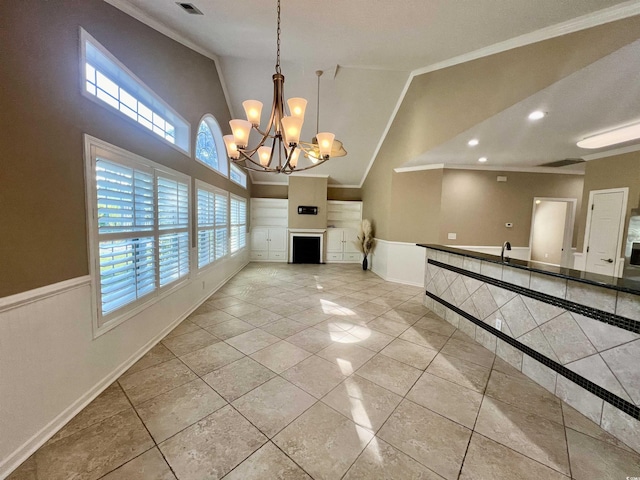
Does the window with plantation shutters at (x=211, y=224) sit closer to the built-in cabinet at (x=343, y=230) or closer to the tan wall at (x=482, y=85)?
the built-in cabinet at (x=343, y=230)

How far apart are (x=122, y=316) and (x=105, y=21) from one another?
8.34 feet

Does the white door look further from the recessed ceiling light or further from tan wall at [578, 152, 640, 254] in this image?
the recessed ceiling light

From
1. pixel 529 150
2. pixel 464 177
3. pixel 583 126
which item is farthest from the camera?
pixel 464 177

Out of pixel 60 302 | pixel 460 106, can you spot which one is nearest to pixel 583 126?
pixel 460 106

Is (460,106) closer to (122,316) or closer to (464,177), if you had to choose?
(464,177)

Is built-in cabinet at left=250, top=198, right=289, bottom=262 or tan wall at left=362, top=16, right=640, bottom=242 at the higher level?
tan wall at left=362, top=16, right=640, bottom=242

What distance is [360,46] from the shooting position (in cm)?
303

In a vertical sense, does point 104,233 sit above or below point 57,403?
above

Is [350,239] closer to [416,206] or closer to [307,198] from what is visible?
[307,198]

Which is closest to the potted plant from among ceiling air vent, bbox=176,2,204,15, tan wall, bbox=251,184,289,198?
tan wall, bbox=251,184,289,198

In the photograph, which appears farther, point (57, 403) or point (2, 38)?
point (57, 403)

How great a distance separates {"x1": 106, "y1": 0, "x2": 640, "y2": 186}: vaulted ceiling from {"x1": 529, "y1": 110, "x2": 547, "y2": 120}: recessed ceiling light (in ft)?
0.61

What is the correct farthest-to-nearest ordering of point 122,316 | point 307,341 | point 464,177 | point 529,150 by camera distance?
point 464,177 < point 529,150 < point 307,341 < point 122,316

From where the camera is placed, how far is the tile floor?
4.37ft
